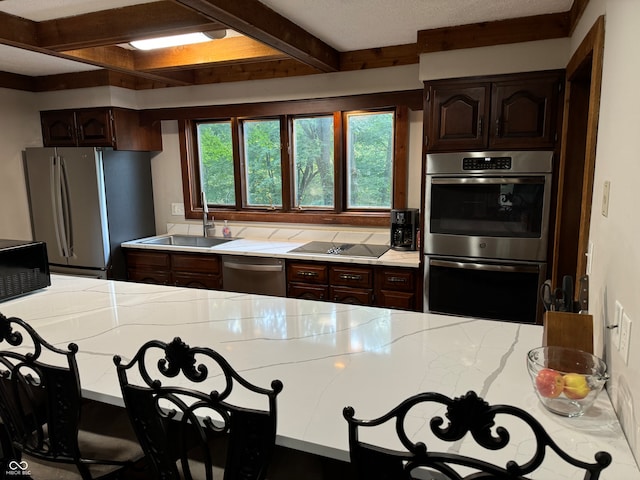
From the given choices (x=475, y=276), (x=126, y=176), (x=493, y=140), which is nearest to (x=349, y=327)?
(x=475, y=276)

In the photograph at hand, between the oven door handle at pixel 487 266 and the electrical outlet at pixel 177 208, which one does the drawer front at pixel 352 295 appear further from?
the electrical outlet at pixel 177 208

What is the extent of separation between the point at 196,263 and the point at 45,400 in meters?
2.35

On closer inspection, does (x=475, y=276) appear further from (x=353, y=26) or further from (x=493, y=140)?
(x=353, y=26)

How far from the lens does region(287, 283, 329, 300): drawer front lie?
3264 mm

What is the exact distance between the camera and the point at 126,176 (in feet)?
13.2

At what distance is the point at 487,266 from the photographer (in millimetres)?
2816

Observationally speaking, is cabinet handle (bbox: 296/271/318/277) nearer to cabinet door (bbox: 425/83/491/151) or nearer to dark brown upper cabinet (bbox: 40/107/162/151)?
cabinet door (bbox: 425/83/491/151)

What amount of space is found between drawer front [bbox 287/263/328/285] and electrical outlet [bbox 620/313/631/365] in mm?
2225

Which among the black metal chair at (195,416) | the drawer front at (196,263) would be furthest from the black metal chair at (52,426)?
the drawer front at (196,263)

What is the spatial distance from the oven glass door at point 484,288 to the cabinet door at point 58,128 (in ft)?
10.9

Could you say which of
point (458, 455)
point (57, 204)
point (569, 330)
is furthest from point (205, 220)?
point (458, 455)

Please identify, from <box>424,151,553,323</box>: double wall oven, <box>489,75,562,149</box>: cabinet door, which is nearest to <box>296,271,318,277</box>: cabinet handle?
<box>424,151,553,323</box>: double wall oven

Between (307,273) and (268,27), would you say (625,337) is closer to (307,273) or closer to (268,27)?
(268,27)

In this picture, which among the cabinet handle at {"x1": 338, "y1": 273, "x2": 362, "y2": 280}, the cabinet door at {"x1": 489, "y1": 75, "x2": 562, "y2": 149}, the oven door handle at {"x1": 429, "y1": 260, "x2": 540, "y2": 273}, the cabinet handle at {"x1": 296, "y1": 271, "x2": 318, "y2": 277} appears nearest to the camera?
Result: the cabinet door at {"x1": 489, "y1": 75, "x2": 562, "y2": 149}
